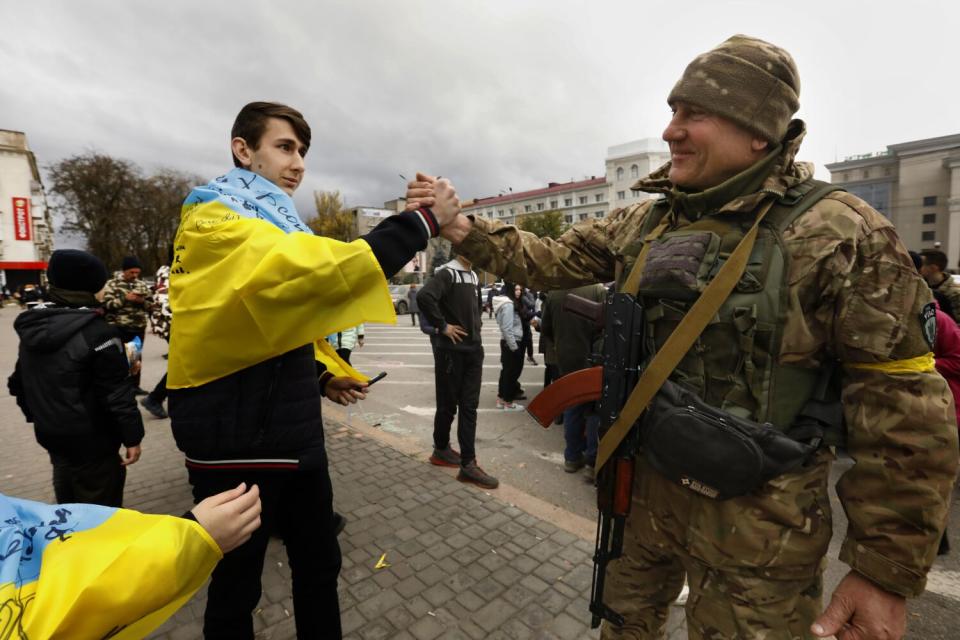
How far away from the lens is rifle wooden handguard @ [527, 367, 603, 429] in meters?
1.84

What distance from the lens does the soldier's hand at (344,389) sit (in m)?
2.23

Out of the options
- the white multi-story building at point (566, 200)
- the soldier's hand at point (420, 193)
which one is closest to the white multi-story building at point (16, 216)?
the white multi-story building at point (566, 200)

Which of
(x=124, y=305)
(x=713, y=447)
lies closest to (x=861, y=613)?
(x=713, y=447)

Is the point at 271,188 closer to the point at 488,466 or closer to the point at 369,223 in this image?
the point at 488,466

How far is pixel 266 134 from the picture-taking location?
6.31ft

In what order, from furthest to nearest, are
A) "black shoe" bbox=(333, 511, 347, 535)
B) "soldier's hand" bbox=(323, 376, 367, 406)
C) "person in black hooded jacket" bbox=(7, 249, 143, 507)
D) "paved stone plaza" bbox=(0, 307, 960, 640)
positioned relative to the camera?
"black shoe" bbox=(333, 511, 347, 535) < "person in black hooded jacket" bbox=(7, 249, 143, 507) < "paved stone plaza" bbox=(0, 307, 960, 640) < "soldier's hand" bbox=(323, 376, 367, 406)

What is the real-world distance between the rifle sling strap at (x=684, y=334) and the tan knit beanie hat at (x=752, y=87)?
0.27m

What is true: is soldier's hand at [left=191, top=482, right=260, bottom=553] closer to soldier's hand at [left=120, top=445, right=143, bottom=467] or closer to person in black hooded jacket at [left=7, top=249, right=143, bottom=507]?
person in black hooded jacket at [left=7, top=249, right=143, bottom=507]

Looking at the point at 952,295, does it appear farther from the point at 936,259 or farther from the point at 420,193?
the point at 420,193

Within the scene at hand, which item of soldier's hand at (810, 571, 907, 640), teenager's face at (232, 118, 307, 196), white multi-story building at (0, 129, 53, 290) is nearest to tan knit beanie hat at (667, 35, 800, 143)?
soldier's hand at (810, 571, 907, 640)

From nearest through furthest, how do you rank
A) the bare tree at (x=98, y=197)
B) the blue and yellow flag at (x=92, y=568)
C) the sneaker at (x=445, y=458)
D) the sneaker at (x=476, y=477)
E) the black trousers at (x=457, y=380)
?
the blue and yellow flag at (x=92, y=568) < the sneaker at (x=476, y=477) < the black trousers at (x=457, y=380) < the sneaker at (x=445, y=458) < the bare tree at (x=98, y=197)

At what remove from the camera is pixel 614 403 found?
5.45 feet

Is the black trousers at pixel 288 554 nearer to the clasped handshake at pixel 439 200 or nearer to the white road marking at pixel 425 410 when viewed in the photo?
the clasped handshake at pixel 439 200

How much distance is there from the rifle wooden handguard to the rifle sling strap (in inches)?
8.6
